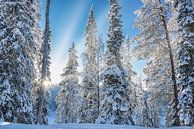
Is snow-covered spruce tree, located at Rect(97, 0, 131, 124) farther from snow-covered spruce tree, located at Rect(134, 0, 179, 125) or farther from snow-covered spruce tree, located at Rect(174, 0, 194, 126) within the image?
snow-covered spruce tree, located at Rect(174, 0, 194, 126)

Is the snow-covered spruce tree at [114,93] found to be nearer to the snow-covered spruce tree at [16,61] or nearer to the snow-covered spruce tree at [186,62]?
the snow-covered spruce tree at [186,62]

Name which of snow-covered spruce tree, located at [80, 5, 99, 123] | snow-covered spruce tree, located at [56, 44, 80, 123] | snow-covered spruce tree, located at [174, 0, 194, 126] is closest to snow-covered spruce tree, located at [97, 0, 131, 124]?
snow-covered spruce tree, located at [174, 0, 194, 126]

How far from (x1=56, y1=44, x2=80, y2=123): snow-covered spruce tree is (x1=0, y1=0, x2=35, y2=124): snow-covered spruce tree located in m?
26.3

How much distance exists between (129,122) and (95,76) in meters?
15.0

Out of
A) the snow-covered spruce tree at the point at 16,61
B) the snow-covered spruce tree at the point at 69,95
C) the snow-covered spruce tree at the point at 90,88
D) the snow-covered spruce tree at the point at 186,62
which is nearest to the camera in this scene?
the snow-covered spruce tree at the point at 16,61

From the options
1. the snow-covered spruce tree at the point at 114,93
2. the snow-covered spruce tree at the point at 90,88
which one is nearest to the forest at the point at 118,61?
the snow-covered spruce tree at the point at 114,93

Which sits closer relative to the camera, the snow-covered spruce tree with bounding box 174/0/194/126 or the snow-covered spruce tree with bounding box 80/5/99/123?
the snow-covered spruce tree with bounding box 174/0/194/126

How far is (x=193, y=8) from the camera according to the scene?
24.6 m

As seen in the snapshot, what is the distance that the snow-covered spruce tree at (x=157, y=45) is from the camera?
27.3 meters

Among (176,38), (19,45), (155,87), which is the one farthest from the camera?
(155,87)

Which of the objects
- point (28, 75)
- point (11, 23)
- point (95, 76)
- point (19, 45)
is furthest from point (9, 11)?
point (95, 76)

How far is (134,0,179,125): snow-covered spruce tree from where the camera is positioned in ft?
89.6

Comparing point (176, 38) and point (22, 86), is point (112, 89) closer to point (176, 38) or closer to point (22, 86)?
point (176, 38)

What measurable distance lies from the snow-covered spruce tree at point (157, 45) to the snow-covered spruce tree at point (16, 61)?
1053 centimetres
